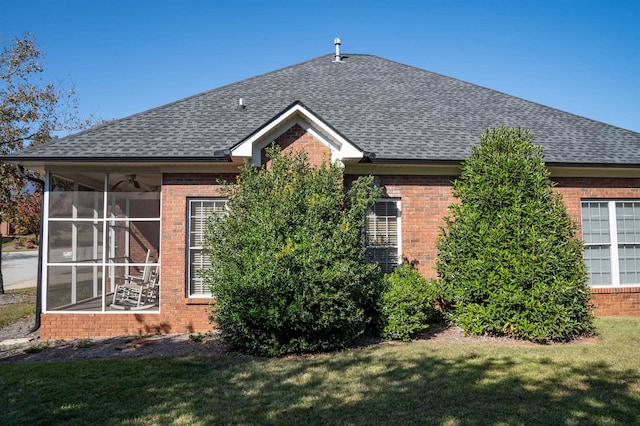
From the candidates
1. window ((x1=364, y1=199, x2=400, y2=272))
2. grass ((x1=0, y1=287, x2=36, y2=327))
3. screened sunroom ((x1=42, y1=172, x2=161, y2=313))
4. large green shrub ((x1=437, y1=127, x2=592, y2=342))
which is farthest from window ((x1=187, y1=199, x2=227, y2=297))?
grass ((x1=0, y1=287, x2=36, y2=327))

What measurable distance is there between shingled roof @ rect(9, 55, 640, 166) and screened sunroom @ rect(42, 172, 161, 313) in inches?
37.4

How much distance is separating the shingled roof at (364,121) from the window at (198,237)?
1.04 m

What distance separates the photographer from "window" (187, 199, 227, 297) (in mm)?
10055

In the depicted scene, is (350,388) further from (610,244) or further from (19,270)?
(19,270)

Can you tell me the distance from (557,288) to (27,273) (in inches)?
1088

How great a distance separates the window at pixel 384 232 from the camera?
10633mm

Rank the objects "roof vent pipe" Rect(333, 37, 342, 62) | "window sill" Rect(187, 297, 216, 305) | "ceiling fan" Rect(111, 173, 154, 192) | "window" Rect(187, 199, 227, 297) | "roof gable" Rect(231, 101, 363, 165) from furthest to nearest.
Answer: "roof vent pipe" Rect(333, 37, 342, 62)
"ceiling fan" Rect(111, 173, 154, 192)
"window" Rect(187, 199, 227, 297)
"window sill" Rect(187, 297, 216, 305)
"roof gable" Rect(231, 101, 363, 165)

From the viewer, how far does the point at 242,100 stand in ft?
41.3

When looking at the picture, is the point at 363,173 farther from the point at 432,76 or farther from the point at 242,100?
the point at 432,76

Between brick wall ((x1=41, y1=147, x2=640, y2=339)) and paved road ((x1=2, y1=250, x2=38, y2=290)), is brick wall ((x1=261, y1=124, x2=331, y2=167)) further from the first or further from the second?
paved road ((x1=2, y1=250, x2=38, y2=290))

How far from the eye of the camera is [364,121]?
1226 cm

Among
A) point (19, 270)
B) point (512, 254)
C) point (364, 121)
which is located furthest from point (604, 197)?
point (19, 270)

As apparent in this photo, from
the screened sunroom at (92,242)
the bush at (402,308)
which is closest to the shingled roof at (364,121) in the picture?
the screened sunroom at (92,242)

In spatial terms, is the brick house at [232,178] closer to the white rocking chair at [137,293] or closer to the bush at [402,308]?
the white rocking chair at [137,293]
